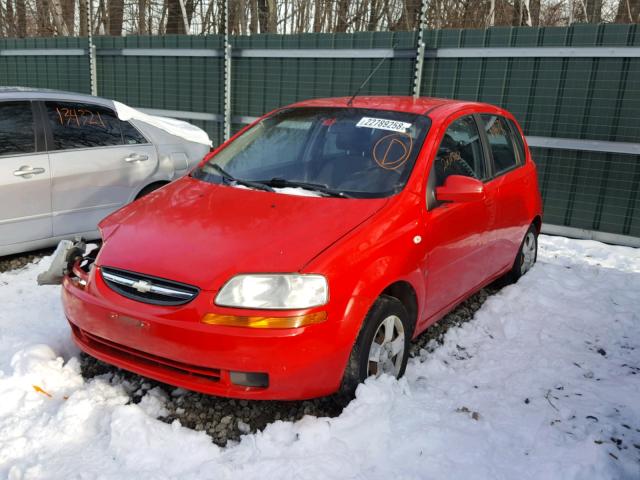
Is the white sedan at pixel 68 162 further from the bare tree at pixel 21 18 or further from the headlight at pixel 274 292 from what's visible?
the bare tree at pixel 21 18

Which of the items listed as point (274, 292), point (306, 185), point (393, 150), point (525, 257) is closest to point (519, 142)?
point (525, 257)

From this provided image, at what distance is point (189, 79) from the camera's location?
9.74 meters

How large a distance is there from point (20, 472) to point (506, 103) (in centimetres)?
643

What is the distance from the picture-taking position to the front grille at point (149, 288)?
2.76 metres

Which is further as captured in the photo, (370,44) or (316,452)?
(370,44)

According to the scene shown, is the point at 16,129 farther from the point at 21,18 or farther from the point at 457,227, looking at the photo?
the point at 21,18

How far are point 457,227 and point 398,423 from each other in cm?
136

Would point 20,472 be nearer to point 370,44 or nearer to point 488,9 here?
point 370,44

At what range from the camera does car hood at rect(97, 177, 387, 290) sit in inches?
110

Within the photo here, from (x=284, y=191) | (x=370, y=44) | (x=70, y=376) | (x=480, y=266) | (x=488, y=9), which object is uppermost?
(x=488, y=9)

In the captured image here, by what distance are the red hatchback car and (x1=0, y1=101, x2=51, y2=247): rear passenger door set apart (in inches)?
71.8

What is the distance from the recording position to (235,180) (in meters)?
3.78

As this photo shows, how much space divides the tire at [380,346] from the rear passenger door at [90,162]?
135 inches

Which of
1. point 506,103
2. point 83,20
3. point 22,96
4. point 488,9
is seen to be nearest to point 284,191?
point 22,96
